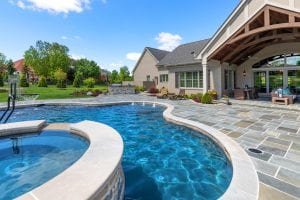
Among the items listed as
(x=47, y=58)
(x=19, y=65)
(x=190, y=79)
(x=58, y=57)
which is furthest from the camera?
(x=19, y=65)

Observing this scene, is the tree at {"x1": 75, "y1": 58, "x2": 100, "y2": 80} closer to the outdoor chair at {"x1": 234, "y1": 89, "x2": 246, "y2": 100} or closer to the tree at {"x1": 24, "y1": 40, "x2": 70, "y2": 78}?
the tree at {"x1": 24, "y1": 40, "x2": 70, "y2": 78}

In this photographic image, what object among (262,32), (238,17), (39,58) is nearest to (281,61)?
A: (262,32)

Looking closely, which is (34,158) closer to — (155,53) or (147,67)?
(147,67)

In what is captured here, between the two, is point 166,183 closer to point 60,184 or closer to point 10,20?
point 60,184

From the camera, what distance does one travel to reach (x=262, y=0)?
1095 centimetres

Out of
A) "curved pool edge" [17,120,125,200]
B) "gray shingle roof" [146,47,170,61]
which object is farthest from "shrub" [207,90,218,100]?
"gray shingle roof" [146,47,170,61]

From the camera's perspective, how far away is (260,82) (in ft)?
60.2

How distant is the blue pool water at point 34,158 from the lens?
4.59 m

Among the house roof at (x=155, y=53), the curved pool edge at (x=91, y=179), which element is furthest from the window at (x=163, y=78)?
the curved pool edge at (x=91, y=179)

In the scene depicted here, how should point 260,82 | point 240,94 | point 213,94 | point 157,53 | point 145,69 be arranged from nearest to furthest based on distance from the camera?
point 213,94 → point 240,94 → point 260,82 → point 157,53 → point 145,69

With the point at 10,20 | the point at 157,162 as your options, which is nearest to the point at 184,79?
the point at 157,162

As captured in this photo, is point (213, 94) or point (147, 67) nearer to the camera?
point (213, 94)

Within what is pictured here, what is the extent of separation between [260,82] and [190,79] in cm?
651

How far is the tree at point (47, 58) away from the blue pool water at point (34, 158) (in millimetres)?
56271
